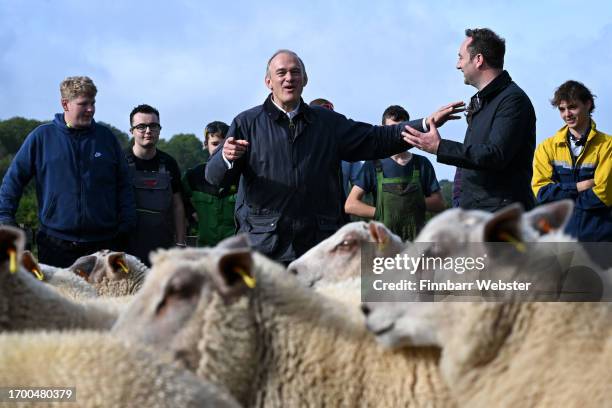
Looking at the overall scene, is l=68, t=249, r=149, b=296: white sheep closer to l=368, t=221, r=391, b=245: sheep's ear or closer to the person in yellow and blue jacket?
l=368, t=221, r=391, b=245: sheep's ear

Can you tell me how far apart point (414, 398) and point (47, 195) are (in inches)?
165

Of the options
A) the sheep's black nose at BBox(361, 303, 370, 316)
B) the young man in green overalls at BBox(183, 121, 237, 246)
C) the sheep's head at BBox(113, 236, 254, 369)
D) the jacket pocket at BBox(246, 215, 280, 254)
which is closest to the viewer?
the sheep's head at BBox(113, 236, 254, 369)

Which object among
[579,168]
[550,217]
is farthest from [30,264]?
[579,168]

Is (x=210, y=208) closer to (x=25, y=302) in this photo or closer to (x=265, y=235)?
(x=265, y=235)

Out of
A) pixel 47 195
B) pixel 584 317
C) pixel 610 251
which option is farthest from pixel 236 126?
pixel 584 317

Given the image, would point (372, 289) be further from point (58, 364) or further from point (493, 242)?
point (58, 364)

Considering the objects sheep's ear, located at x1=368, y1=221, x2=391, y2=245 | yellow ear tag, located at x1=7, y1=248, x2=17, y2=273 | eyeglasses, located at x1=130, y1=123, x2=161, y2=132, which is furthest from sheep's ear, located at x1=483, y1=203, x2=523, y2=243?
eyeglasses, located at x1=130, y1=123, x2=161, y2=132

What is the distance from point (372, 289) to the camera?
398 cm

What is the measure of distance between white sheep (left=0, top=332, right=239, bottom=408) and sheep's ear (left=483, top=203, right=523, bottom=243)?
128 cm

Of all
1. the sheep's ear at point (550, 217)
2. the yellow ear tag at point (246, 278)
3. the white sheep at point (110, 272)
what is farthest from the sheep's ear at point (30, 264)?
the sheep's ear at point (550, 217)

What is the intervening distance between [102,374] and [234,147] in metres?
3.05

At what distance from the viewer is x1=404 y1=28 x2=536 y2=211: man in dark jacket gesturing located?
5.30 metres

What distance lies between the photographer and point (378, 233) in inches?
201

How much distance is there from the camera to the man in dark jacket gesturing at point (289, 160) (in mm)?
5617
